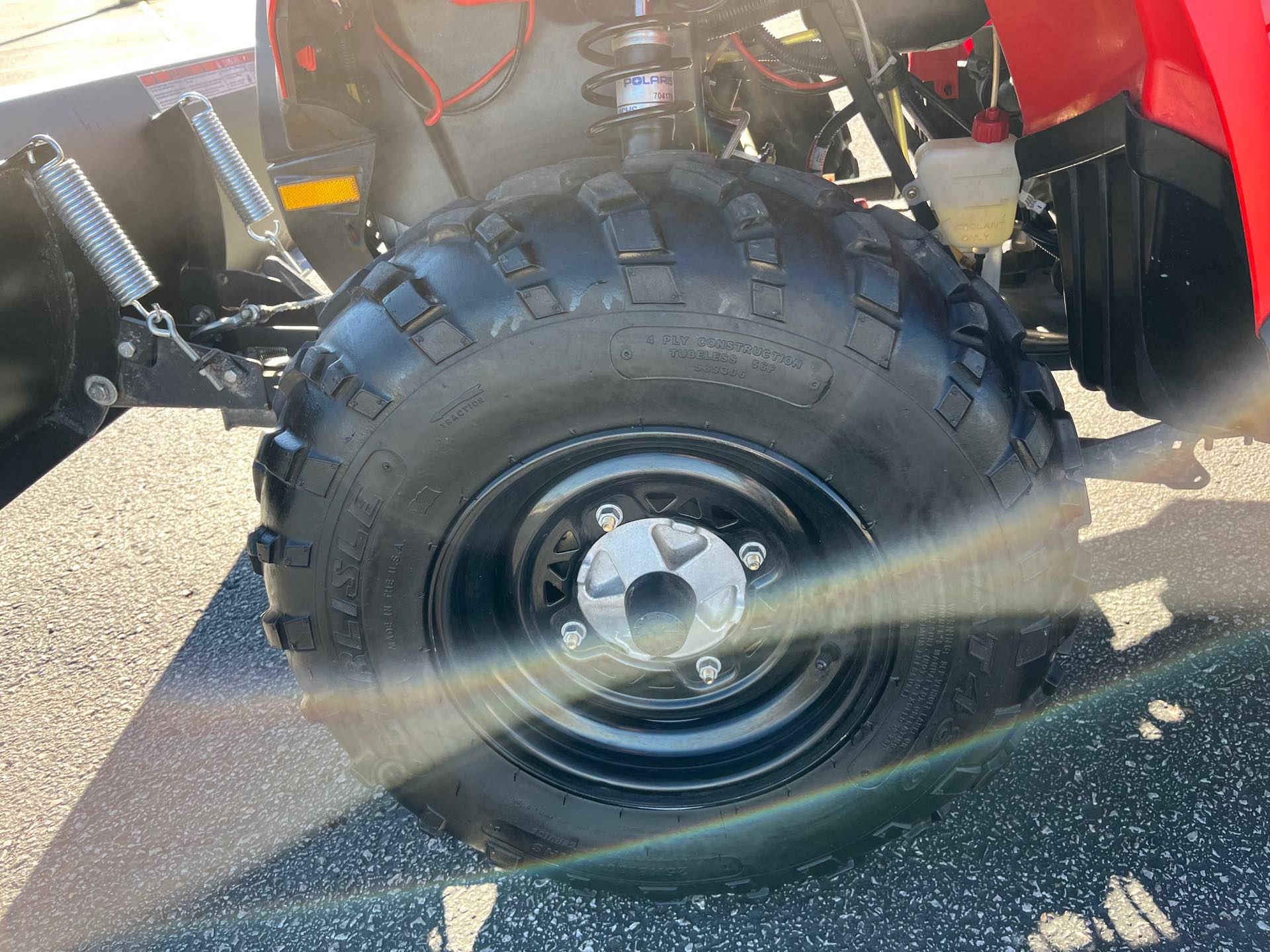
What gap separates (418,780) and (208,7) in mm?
5921

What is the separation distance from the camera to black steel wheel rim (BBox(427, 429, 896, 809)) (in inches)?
63.5

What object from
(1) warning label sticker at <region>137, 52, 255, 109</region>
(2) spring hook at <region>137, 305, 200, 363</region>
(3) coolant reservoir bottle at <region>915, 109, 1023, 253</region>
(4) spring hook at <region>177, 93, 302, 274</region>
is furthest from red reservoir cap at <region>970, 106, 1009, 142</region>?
(1) warning label sticker at <region>137, 52, 255, 109</region>

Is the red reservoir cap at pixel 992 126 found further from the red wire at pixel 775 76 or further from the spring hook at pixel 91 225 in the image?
the spring hook at pixel 91 225

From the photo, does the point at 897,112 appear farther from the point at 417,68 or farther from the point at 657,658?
the point at 657,658

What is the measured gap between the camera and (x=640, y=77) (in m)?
1.69

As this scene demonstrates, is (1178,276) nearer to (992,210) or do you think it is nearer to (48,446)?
(992,210)

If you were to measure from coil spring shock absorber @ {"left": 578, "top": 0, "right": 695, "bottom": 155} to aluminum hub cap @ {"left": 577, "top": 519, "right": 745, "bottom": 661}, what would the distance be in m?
0.74

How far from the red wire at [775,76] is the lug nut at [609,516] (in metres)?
1.23

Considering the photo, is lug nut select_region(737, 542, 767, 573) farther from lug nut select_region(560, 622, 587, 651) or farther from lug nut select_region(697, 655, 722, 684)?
lug nut select_region(560, 622, 587, 651)

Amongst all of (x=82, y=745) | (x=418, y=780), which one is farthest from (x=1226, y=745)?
(x=82, y=745)

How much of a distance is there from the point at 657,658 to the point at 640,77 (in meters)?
1.10

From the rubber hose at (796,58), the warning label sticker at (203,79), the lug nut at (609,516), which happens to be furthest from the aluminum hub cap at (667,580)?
the warning label sticker at (203,79)

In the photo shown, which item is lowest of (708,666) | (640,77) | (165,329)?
(708,666)

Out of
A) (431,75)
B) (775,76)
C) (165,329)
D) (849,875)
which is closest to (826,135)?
(775,76)
